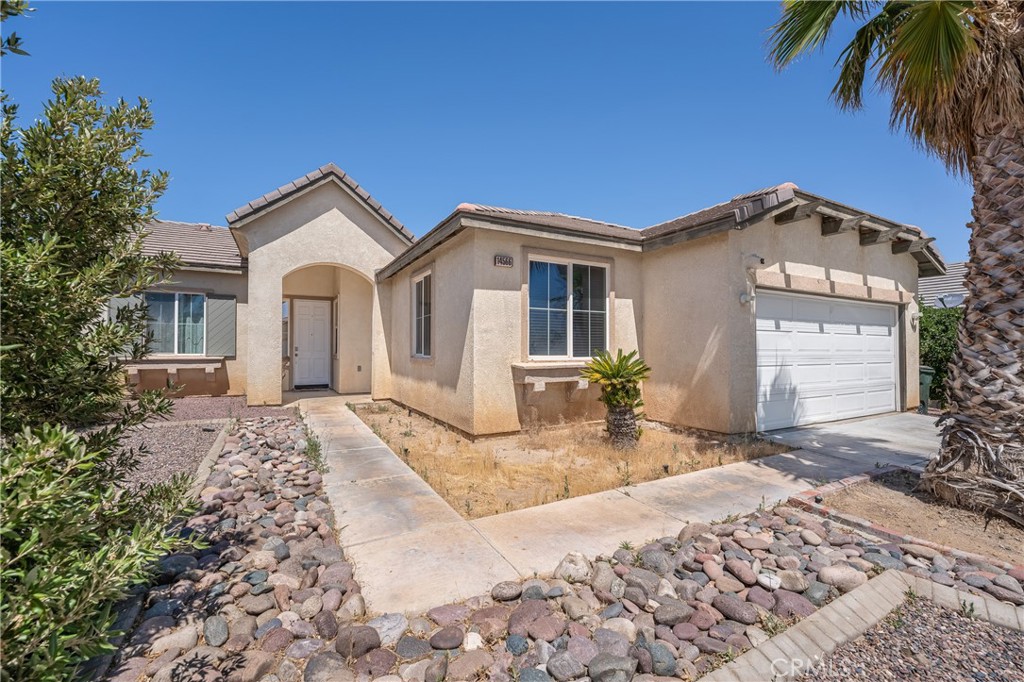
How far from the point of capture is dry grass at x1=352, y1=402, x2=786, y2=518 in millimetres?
5191

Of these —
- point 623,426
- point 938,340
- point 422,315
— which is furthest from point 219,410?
point 938,340

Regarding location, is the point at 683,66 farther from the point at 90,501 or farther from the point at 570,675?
the point at 90,501

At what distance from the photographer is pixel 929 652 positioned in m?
2.55

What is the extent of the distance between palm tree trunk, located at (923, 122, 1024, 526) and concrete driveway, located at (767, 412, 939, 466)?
188 centimetres

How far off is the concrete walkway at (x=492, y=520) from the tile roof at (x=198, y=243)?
29.3 ft

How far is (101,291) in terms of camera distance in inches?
96.4

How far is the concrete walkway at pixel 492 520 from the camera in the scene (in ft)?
10.6

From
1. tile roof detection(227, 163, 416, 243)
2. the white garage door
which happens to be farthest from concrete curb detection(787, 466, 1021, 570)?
tile roof detection(227, 163, 416, 243)

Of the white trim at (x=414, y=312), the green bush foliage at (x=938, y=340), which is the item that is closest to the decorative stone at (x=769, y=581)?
the white trim at (x=414, y=312)

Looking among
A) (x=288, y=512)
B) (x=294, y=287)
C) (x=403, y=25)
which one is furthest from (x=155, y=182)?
(x=294, y=287)

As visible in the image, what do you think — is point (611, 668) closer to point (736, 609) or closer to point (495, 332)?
point (736, 609)

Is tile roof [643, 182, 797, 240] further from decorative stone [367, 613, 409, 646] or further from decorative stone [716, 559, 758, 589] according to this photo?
decorative stone [367, 613, 409, 646]

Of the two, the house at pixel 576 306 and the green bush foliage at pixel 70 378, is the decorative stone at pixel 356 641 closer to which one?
the green bush foliage at pixel 70 378

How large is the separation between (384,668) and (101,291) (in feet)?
8.74
